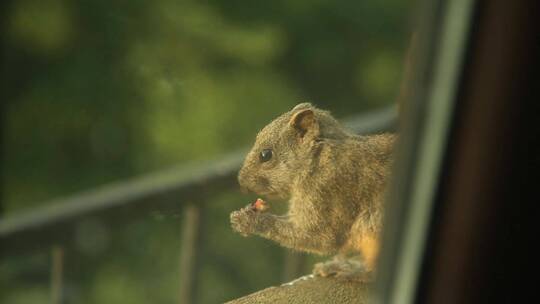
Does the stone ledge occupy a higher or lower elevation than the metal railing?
lower

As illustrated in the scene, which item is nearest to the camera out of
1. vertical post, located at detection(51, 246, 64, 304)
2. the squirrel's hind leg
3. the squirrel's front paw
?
the squirrel's front paw

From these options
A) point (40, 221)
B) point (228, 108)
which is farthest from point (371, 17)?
point (40, 221)

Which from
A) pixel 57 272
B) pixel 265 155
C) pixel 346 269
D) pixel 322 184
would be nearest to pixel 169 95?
pixel 265 155

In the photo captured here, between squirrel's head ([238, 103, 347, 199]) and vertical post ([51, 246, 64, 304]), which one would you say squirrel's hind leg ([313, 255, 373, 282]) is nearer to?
squirrel's head ([238, 103, 347, 199])

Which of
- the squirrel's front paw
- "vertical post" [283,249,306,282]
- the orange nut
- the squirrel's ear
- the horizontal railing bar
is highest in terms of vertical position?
the squirrel's ear

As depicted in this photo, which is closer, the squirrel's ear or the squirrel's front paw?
the squirrel's front paw

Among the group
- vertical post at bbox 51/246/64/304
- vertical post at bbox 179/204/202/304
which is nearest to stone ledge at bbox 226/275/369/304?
vertical post at bbox 179/204/202/304

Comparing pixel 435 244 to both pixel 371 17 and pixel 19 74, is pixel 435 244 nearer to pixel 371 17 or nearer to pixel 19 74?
pixel 371 17
